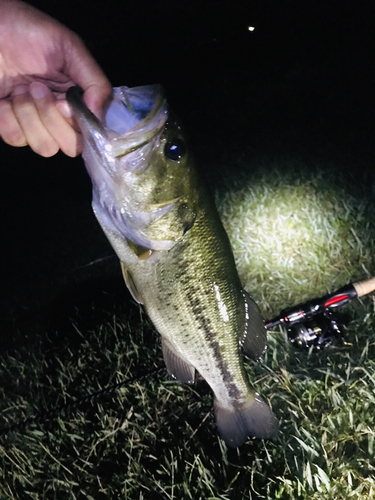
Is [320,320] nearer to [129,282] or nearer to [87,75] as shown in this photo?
[129,282]

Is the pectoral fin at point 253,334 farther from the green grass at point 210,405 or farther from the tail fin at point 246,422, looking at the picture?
the green grass at point 210,405

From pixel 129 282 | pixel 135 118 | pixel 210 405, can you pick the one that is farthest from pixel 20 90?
pixel 210 405

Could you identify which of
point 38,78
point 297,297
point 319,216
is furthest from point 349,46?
point 38,78

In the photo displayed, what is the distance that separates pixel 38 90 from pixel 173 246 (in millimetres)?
1178

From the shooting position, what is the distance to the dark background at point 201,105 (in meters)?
5.14

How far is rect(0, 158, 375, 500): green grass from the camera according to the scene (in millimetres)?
2074

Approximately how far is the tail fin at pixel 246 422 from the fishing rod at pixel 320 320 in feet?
2.49

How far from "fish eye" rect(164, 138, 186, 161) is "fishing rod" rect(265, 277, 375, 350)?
5.18 feet

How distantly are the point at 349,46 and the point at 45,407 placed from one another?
11.9 m

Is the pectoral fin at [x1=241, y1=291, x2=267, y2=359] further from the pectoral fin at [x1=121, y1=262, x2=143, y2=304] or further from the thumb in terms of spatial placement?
the thumb

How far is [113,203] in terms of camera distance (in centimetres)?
151

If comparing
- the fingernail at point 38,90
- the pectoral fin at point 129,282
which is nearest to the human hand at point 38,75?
the fingernail at point 38,90

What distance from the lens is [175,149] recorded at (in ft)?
4.88

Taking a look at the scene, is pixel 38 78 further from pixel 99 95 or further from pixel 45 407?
pixel 45 407
